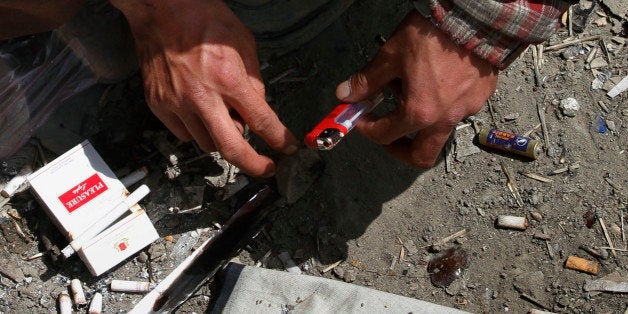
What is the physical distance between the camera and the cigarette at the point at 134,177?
9.29ft

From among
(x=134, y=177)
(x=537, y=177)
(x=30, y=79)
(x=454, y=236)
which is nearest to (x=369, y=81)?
(x=454, y=236)

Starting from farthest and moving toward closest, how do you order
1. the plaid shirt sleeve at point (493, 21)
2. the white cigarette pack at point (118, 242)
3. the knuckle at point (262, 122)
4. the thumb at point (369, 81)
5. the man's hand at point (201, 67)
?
the white cigarette pack at point (118, 242)
the knuckle at point (262, 122)
the man's hand at point (201, 67)
the thumb at point (369, 81)
the plaid shirt sleeve at point (493, 21)

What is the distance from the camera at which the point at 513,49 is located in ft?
6.33

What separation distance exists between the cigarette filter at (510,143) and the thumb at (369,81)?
0.99 m

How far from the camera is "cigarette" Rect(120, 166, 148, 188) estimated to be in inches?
111

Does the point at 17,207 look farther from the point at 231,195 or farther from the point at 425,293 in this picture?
the point at 425,293

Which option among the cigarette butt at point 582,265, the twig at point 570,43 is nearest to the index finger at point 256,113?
the cigarette butt at point 582,265

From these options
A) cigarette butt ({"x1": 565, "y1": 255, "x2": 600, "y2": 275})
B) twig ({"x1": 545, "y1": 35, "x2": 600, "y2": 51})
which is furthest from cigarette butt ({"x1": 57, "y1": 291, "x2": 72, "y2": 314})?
twig ({"x1": 545, "y1": 35, "x2": 600, "y2": 51})

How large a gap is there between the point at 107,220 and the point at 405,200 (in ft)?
4.28

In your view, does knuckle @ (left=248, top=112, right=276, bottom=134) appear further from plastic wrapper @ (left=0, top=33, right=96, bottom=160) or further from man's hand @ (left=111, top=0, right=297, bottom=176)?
plastic wrapper @ (left=0, top=33, right=96, bottom=160)

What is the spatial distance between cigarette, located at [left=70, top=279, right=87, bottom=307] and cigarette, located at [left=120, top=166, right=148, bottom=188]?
1.60ft

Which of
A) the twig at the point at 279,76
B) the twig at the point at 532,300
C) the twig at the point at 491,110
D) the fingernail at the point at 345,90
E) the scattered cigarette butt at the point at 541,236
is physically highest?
the fingernail at the point at 345,90

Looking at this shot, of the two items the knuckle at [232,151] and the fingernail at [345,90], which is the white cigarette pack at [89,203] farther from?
the fingernail at [345,90]

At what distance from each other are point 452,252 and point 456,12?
131cm
